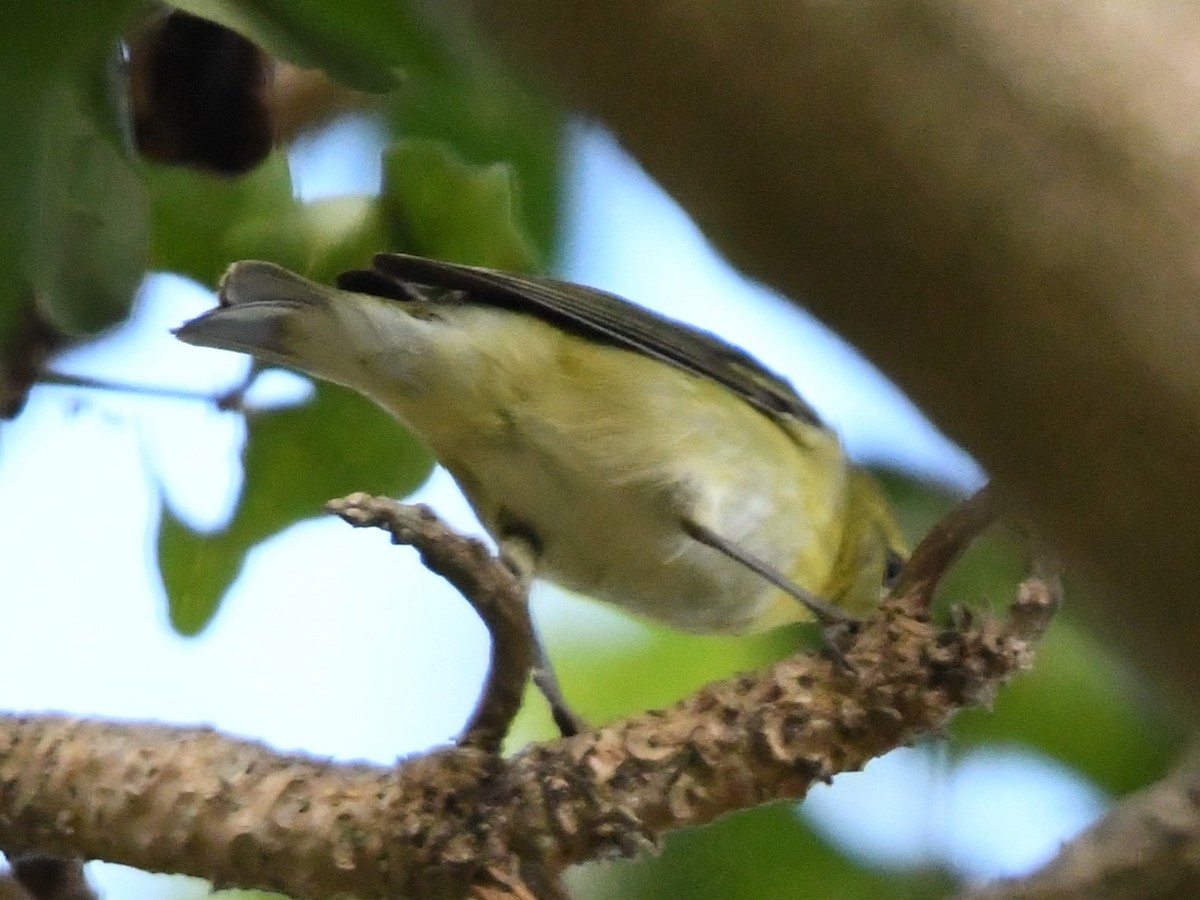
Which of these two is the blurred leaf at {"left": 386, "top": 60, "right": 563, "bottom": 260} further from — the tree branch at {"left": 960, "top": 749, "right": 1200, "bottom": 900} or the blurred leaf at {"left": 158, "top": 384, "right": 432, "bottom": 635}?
the tree branch at {"left": 960, "top": 749, "right": 1200, "bottom": 900}

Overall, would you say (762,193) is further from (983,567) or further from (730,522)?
(730,522)

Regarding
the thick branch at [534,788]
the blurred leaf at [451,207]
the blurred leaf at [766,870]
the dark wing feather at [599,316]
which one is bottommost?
the blurred leaf at [766,870]

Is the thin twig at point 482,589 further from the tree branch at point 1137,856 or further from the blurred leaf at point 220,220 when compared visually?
the blurred leaf at point 220,220

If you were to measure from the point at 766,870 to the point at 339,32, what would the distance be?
2.55 feet

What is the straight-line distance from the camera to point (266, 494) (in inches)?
43.8

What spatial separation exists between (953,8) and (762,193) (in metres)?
0.05

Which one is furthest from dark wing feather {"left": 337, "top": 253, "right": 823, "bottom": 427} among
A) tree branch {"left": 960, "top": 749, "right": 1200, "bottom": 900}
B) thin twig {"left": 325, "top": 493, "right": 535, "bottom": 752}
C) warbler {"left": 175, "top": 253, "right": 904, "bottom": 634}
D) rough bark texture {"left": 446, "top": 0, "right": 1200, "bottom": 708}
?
rough bark texture {"left": 446, "top": 0, "right": 1200, "bottom": 708}

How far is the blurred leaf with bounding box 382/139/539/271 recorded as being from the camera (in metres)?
1.10

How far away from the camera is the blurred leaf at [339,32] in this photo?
0.87 metres

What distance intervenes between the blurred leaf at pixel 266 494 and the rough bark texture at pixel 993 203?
2.86 ft

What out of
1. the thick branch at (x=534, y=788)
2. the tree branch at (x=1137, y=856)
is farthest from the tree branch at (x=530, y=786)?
the tree branch at (x=1137, y=856)

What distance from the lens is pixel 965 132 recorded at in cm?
27

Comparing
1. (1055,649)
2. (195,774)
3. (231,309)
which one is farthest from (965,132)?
(1055,649)

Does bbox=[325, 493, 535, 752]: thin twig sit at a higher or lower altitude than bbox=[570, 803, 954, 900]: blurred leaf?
higher
